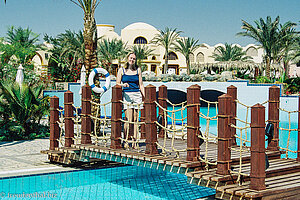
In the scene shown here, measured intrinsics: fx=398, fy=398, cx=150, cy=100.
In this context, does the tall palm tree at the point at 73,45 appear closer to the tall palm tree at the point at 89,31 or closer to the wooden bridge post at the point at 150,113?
the tall palm tree at the point at 89,31

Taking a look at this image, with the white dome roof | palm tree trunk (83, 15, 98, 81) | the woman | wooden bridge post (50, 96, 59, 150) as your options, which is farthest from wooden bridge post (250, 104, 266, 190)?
the white dome roof

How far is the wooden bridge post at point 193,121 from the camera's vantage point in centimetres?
572

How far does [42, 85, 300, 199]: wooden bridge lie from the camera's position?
4.94m

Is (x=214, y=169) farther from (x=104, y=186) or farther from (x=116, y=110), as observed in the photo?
(x=104, y=186)

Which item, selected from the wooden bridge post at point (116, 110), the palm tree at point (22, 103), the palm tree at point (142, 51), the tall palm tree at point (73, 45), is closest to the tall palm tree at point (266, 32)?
the tall palm tree at point (73, 45)

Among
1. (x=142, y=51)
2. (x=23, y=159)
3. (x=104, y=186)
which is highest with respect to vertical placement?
(x=142, y=51)

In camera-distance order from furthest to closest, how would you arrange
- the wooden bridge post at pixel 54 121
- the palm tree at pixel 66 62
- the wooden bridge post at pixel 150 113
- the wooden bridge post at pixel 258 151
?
the palm tree at pixel 66 62 → the wooden bridge post at pixel 54 121 → the wooden bridge post at pixel 150 113 → the wooden bridge post at pixel 258 151

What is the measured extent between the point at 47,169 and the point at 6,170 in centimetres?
77

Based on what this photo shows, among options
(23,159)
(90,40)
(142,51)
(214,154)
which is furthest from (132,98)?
(142,51)

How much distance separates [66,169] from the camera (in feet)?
26.7

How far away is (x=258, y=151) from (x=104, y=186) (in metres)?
3.68

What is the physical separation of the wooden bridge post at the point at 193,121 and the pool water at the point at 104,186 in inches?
65.3

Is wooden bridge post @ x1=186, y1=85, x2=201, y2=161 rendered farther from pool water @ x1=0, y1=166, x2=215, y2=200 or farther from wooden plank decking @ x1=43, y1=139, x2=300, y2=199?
pool water @ x1=0, y1=166, x2=215, y2=200

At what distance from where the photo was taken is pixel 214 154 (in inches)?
256
